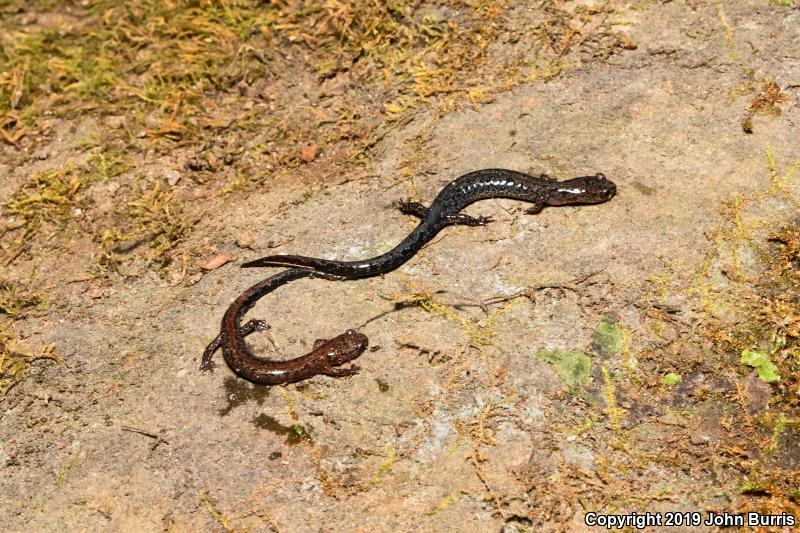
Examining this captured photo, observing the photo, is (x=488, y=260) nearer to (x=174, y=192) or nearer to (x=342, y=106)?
(x=342, y=106)

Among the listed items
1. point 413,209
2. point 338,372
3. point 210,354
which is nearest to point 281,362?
point 338,372

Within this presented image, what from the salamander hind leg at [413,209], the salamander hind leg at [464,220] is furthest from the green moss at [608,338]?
the salamander hind leg at [413,209]

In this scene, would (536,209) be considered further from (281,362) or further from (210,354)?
(210,354)

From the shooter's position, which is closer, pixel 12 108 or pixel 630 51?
pixel 630 51

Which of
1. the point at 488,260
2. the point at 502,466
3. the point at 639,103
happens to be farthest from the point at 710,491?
the point at 639,103

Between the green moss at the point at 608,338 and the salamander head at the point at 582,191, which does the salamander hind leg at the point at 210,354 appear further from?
the salamander head at the point at 582,191

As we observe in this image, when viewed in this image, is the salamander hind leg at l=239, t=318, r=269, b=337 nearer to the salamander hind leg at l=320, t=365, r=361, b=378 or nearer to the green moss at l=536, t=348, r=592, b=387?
the salamander hind leg at l=320, t=365, r=361, b=378
